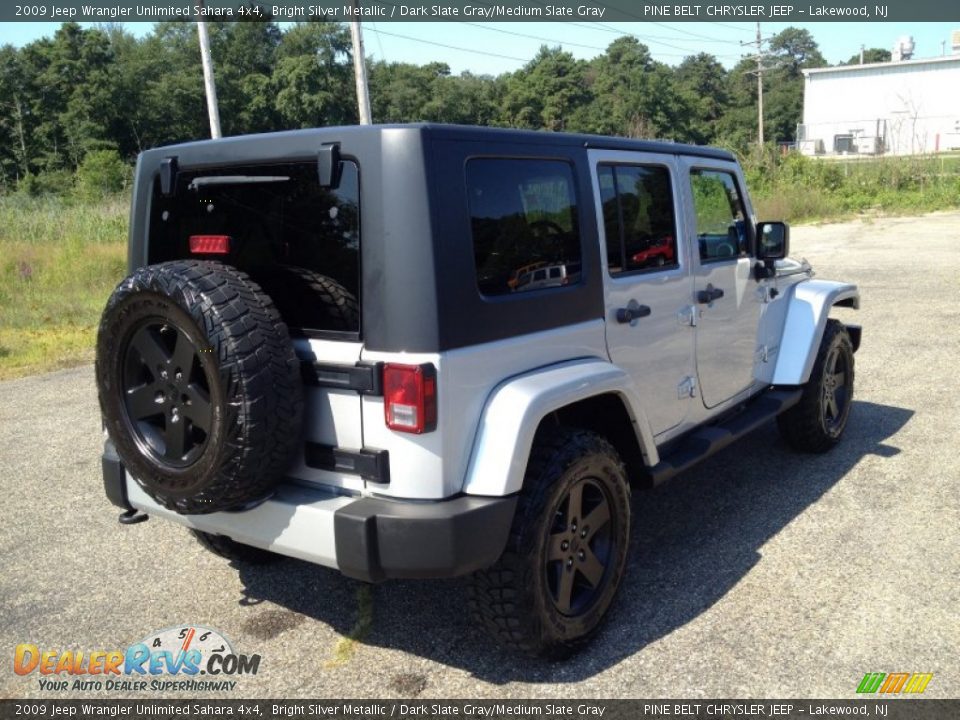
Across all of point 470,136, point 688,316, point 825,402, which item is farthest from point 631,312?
point 825,402

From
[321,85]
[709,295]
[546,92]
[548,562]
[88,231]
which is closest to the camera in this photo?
[548,562]

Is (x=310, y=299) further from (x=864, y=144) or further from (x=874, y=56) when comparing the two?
(x=874, y=56)

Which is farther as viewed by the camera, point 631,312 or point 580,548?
point 631,312

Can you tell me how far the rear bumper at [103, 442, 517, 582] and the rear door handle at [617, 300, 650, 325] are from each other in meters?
1.11

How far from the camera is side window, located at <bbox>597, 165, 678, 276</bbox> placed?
361 cm

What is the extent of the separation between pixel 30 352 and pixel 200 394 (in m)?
8.02

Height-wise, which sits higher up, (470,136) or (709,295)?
(470,136)

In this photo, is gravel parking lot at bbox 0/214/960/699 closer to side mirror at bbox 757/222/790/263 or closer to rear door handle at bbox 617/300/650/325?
rear door handle at bbox 617/300/650/325

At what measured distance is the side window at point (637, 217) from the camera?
3.61m

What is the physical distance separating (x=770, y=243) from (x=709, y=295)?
852 millimetres

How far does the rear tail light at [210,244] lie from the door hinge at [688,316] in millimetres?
2083

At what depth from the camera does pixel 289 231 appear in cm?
302

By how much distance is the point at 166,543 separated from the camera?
4.41 metres

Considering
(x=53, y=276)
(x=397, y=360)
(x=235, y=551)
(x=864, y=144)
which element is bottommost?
(x=235, y=551)
